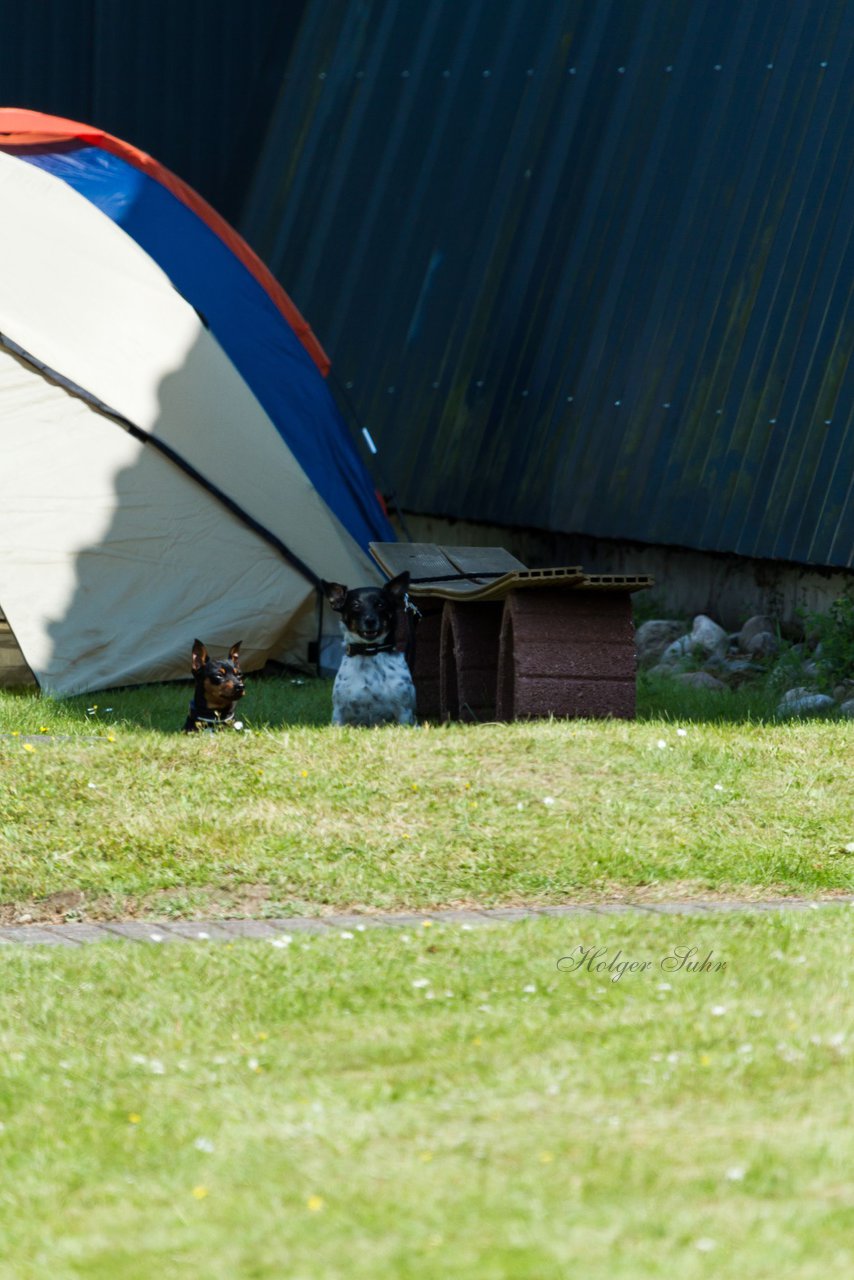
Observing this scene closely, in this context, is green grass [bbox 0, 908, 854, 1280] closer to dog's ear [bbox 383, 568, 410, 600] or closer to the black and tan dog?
the black and tan dog

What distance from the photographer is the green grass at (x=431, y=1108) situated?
302 centimetres

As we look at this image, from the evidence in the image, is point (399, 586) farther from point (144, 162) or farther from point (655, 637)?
point (144, 162)

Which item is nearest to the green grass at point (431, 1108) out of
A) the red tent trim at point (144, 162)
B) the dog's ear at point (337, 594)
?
the dog's ear at point (337, 594)

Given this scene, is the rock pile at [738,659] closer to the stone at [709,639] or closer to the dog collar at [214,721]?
the stone at [709,639]

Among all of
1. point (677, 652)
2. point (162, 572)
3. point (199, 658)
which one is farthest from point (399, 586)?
point (677, 652)

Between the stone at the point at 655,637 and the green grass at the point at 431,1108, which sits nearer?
the green grass at the point at 431,1108

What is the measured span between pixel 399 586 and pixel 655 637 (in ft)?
10.5

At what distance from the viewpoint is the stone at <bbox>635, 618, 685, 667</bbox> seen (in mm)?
10795

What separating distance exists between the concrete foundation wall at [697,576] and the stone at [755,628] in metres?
0.07

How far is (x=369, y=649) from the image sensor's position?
7.96 metres

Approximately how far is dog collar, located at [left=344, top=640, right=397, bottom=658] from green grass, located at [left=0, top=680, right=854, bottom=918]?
0.55m

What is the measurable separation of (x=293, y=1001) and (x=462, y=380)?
9.07 meters

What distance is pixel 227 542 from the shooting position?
9.98 metres

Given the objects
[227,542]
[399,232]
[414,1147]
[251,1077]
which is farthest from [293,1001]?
[399,232]
